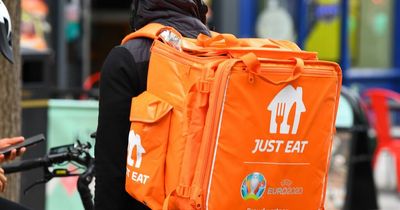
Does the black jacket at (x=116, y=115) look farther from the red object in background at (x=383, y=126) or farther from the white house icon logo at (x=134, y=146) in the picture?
the red object in background at (x=383, y=126)

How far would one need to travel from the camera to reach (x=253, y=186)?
300cm

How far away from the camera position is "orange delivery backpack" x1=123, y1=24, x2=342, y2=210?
2939 millimetres

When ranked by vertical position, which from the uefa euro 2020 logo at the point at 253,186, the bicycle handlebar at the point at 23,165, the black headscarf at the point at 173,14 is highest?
the black headscarf at the point at 173,14

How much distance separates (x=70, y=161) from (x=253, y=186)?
1096mm

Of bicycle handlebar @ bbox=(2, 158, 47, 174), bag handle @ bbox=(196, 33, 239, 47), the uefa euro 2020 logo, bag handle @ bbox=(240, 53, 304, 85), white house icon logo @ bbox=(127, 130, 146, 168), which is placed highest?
bag handle @ bbox=(196, 33, 239, 47)

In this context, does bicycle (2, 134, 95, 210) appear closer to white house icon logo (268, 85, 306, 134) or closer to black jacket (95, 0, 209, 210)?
black jacket (95, 0, 209, 210)

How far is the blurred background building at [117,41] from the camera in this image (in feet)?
21.5

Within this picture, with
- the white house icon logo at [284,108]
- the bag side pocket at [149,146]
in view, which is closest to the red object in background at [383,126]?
the white house icon logo at [284,108]

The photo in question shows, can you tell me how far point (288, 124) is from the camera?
304 centimetres

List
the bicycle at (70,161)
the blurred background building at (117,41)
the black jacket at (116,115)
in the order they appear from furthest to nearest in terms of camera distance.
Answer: the blurred background building at (117,41) → the bicycle at (70,161) → the black jacket at (116,115)

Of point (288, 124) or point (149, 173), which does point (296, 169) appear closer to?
point (288, 124)

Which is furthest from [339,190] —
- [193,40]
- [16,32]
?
[193,40]

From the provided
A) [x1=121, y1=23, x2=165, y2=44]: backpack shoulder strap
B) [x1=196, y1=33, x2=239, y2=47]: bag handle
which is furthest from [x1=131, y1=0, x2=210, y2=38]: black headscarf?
[x1=196, y1=33, x2=239, y2=47]: bag handle

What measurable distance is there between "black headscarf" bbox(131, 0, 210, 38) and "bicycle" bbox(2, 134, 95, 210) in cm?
67
